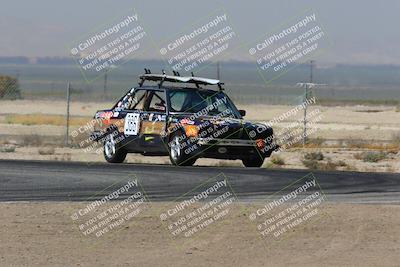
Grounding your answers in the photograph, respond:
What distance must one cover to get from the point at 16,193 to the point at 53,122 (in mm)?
34245

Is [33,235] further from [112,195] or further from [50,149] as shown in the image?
[50,149]

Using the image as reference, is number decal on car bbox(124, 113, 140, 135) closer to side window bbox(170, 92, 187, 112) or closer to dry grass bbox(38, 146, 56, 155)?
side window bbox(170, 92, 187, 112)

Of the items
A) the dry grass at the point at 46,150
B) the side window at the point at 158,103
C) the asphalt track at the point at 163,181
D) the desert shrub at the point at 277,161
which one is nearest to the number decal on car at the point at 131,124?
the side window at the point at 158,103

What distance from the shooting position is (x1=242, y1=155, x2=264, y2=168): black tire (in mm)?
25266

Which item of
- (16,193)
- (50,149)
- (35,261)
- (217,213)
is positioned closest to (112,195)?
(16,193)

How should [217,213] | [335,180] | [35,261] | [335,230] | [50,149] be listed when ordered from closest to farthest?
[35,261] < [335,230] < [217,213] < [335,180] < [50,149]

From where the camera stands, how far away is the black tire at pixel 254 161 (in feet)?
82.9

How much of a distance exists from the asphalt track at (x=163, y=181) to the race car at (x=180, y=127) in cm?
68

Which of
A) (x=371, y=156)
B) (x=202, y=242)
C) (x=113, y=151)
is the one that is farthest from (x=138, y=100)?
(x=202, y=242)

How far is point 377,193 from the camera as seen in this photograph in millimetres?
19875

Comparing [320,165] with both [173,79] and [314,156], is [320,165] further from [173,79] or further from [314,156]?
[173,79]

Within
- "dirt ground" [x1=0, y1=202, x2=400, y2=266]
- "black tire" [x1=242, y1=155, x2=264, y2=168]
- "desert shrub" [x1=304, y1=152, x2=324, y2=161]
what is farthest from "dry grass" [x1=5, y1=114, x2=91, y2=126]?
"dirt ground" [x1=0, y1=202, x2=400, y2=266]

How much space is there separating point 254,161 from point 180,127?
185 centimetres

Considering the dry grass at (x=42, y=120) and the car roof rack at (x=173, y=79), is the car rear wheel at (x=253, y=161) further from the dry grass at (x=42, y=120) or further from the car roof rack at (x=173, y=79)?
the dry grass at (x=42, y=120)
